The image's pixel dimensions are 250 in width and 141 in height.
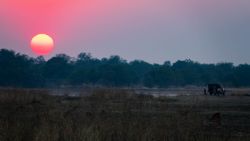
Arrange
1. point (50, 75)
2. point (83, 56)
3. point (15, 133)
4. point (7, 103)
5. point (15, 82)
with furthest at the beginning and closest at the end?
point (83, 56)
point (50, 75)
point (15, 82)
point (7, 103)
point (15, 133)

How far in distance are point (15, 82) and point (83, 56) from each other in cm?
6636

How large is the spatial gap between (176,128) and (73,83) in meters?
106

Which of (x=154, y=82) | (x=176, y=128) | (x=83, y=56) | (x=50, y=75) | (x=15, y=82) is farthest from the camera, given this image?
(x=83, y=56)

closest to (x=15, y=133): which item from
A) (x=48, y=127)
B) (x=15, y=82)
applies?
(x=48, y=127)

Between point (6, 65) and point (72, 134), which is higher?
point (6, 65)

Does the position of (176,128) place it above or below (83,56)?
below

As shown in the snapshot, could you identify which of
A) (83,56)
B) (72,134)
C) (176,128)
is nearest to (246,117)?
(176,128)

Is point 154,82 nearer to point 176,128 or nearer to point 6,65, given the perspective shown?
point 6,65

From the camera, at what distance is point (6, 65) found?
11319 cm

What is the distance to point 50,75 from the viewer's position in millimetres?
130625

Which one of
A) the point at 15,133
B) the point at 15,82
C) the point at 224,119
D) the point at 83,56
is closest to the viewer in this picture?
the point at 15,133

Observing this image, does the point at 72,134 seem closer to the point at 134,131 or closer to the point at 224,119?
the point at 134,131

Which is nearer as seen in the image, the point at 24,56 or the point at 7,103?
the point at 7,103

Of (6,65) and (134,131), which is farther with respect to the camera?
(6,65)
